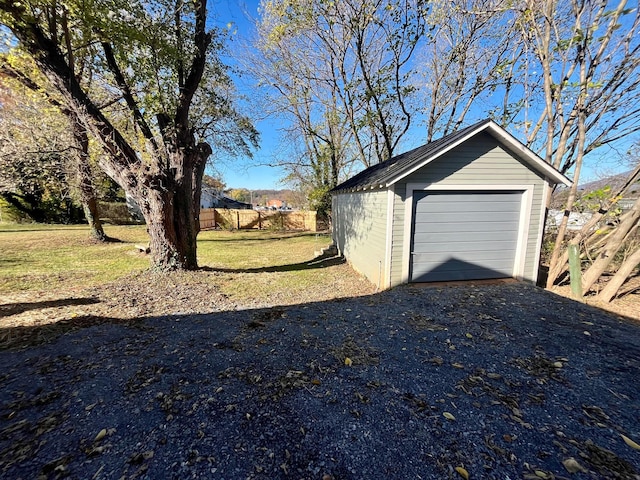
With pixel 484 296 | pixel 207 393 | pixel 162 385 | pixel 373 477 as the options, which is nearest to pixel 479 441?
pixel 373 477

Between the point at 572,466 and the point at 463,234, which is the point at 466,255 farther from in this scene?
the point at 572,466

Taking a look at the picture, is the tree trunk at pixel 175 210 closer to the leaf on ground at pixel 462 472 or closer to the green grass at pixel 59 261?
the green grass at pixel 59 261

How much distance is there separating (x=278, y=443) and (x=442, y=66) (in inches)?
562

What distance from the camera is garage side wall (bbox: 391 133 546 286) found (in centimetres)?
559

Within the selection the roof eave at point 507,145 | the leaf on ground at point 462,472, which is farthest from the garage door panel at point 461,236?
the leaf on ground at point 462,472

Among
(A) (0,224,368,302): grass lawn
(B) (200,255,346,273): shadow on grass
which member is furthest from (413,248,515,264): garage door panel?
(B) (200,255,346,273): shadow on grass

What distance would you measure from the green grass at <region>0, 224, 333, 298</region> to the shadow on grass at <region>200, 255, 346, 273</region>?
0.10ft

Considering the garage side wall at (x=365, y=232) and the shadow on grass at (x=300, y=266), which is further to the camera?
the shadow on grass at (x=300, y=266)

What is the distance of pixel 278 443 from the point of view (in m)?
2.06

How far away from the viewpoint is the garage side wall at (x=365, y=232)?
20.1 feet

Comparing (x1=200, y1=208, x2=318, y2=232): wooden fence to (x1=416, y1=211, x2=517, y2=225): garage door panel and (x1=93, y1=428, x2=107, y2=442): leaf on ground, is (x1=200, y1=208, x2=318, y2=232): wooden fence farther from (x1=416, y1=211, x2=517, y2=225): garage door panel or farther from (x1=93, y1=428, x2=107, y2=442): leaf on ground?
(x1=93, y1=428, x2=107, y2=442): leaf on ground

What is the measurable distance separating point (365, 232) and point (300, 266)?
2861 millimetres

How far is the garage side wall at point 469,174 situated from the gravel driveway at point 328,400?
194 centimetres

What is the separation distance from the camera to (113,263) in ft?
27.7
